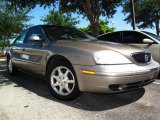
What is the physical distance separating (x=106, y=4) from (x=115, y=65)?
1165cm

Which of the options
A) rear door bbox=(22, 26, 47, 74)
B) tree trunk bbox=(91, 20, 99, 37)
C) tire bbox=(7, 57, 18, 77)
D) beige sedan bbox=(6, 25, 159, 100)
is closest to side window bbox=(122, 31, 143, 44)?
beige sedan bbox=(6, 25, 159, 100)

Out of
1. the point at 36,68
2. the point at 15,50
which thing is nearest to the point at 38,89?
the point at 36,68

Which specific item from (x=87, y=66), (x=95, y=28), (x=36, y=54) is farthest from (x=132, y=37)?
(x=95, y=28)

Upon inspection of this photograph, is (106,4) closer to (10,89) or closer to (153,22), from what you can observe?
(10,89)

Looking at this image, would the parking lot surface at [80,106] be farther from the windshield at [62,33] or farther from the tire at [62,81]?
the windshield at [62,33]

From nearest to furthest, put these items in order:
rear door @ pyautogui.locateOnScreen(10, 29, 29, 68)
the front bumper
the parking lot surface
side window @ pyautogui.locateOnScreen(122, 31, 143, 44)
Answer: the parking lot surface → the front bumper → rear door @ pyautogui.locateOnScreen(10, 29, 29, 68) → side window @ pyautogui.locateOnScreen(122, 31, 143, 44)

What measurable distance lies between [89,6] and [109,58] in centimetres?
954

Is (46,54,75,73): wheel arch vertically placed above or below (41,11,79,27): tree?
below

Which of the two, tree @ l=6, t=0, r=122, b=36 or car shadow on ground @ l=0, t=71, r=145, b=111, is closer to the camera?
car shadow on ground @ l=0, t=71, r=145, b=111

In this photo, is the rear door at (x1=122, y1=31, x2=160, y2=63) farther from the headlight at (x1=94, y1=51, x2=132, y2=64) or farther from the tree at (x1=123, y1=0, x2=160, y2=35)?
the tree at (x1=123, y1=0, x2=160, y2=35)

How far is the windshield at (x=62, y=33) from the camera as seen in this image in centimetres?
562

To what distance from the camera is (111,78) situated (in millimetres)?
4141

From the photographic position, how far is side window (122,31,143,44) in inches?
289

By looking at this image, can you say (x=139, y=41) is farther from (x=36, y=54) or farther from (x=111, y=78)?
(x=111, y=78)
